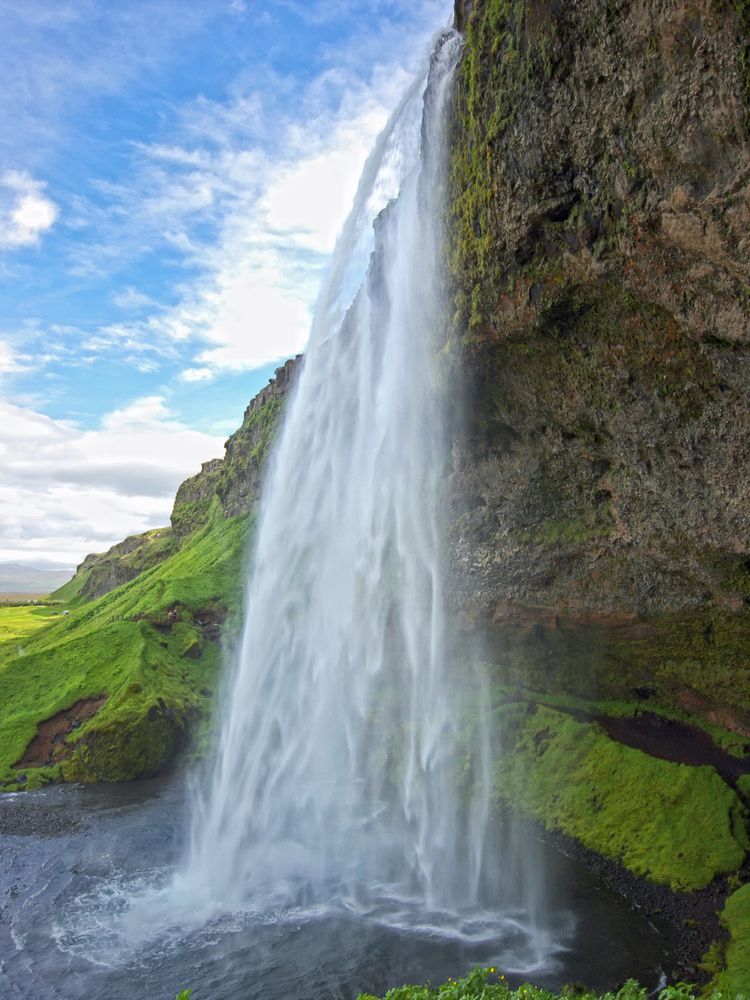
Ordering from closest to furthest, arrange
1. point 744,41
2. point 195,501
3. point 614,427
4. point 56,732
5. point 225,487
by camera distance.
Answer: point 744,41 → point 614,427 → point 56,732 → point 225,487 → point 195,501

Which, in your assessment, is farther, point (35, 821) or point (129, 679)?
point (129, 679)

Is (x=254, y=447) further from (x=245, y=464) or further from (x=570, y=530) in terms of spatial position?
(x=570, y=530)

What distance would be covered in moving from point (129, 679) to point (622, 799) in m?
31.8

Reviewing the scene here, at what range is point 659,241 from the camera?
17141 mm

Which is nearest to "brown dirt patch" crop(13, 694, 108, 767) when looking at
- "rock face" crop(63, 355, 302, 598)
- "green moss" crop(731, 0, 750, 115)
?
"rock face" crop(63, 355, 302, 598)

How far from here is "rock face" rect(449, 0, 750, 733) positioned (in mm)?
15625

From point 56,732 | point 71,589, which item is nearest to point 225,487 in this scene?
point 56,732

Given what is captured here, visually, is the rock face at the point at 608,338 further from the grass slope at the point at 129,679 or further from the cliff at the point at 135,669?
the cliff at the point at 135,669

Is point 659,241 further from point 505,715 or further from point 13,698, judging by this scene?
point 13,698

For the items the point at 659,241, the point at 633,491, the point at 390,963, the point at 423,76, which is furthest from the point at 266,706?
the point at 423,76

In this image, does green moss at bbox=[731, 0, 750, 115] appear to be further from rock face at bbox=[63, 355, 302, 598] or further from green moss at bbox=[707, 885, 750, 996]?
rock face at bbox=[63, 355, 302, 598]

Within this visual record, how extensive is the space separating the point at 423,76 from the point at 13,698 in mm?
46722

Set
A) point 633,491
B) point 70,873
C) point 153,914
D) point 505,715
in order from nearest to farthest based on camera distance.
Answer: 1. point 153,914
2. point 633,491
3. point 70,873
4. point 505,715

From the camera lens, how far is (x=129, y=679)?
43.9m
